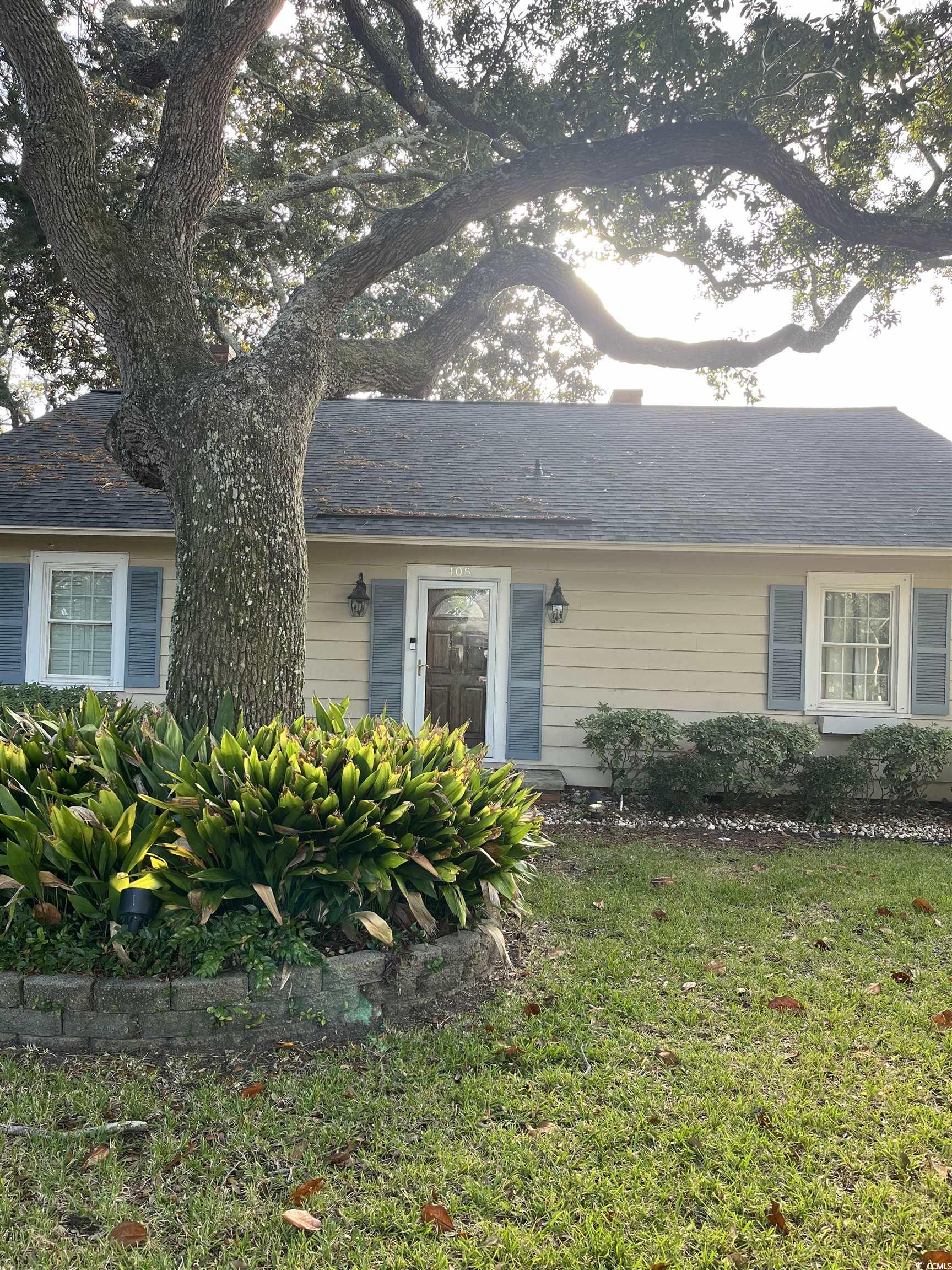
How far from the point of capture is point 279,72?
36.7 ft

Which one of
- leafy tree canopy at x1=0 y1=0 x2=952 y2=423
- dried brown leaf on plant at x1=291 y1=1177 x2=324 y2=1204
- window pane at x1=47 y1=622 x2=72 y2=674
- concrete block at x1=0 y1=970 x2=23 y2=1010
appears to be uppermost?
leafy tree canopy at x1=0 y1=0 x2=952 y2=423

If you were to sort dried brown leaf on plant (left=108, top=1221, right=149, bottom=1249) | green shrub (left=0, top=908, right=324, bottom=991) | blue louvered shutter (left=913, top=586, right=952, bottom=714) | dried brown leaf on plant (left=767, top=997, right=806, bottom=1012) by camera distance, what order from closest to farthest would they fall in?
dried brown leaf on plant (left=108, top=1221, right=149, bottom=1249) → green shrub (left=0, top=908, right=324, bottom=991) → dried brown leaf on plant (left=767, top=997, right=806, bottom=1012) → blue louvered shutter (left=913, top=586, right=952, bottom=714)

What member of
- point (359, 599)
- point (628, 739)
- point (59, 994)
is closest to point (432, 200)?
point (359, 599)

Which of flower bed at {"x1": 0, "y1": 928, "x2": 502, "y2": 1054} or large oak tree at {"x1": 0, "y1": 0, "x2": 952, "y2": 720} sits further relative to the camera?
large oak tree at {"x1": 0, "y1": 0, "x2": 952, "y2": 720}

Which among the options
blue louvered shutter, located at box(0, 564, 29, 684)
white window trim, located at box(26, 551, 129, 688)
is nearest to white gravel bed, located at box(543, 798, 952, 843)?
white window trim, located at box(26, 551, 129, 688)

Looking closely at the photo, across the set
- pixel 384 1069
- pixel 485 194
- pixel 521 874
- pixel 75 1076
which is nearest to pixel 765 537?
pixel 485 194

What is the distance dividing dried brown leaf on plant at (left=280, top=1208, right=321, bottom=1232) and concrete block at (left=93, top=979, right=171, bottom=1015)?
1.11 meters

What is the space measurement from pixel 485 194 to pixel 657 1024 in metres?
5.71

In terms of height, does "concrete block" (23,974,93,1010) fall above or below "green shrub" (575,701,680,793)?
below

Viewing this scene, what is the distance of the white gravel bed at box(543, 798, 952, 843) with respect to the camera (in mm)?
7129

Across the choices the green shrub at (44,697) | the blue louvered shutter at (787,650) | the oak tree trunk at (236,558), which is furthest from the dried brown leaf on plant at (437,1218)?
the blue louvered shutter at (787,650)

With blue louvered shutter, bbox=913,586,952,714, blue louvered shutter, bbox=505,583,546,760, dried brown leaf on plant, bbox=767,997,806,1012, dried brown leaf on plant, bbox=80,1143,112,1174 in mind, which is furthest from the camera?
blue louvered shutter, bbox=505,583,546,760

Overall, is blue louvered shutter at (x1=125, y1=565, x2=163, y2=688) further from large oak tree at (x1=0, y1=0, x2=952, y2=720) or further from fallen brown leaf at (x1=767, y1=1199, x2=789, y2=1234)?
fallen brown leaf at (x1=767, y1=1199, x2=789, y2=1234)

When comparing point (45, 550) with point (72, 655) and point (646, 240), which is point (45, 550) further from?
point (646, 240)
